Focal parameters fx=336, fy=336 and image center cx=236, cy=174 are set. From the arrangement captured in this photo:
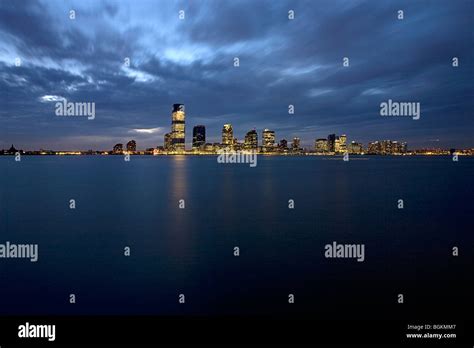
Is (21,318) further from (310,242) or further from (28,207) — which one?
(28,207)

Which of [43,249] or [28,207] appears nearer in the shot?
[43,249]

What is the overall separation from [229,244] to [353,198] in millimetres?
27550

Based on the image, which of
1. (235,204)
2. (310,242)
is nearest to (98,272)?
(310,242)

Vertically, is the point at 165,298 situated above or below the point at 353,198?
below

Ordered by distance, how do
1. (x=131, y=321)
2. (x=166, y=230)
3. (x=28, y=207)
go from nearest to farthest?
(x=131, y=321)
(x=166, y=230)
(x=28, y=207)

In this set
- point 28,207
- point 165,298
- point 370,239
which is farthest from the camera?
point 28,207

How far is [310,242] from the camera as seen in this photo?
25.5 meters
